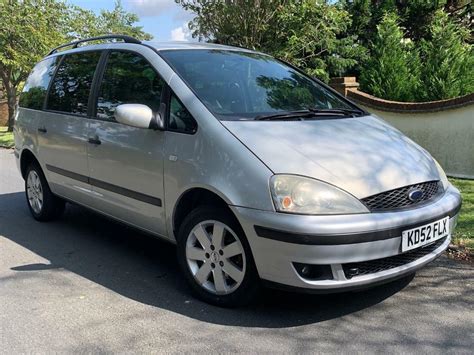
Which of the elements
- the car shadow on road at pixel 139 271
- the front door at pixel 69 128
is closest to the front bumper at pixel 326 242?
the car shadow on road at pixel 139 271

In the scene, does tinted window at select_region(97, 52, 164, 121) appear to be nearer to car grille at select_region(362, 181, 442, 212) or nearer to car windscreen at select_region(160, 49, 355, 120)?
car windscreen at select_region(160, 49, 355, 120)

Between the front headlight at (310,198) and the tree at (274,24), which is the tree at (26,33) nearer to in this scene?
the tree at (274,24)

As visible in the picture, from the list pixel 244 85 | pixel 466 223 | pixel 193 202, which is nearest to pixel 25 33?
pixel 244 85

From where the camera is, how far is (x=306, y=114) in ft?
12.7

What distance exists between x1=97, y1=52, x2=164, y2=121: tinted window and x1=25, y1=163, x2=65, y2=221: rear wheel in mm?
1585

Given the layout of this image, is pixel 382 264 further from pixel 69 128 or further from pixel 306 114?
pixel 69 128

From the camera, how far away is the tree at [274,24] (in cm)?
958

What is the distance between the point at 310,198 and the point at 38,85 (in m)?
3.97

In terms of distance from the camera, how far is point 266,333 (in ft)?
10.5

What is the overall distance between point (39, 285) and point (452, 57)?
8.02m

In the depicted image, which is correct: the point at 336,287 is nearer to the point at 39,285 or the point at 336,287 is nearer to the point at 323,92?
the point at 323,92

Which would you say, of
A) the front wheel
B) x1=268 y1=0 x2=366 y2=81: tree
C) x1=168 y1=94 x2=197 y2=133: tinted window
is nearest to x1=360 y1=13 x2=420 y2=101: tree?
x1=268 y1=0 x2=366 y2=81: tree

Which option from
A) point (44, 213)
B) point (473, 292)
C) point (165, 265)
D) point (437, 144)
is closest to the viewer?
point (473, 292)

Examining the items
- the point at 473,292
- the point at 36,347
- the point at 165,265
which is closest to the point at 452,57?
the point at 473,292
